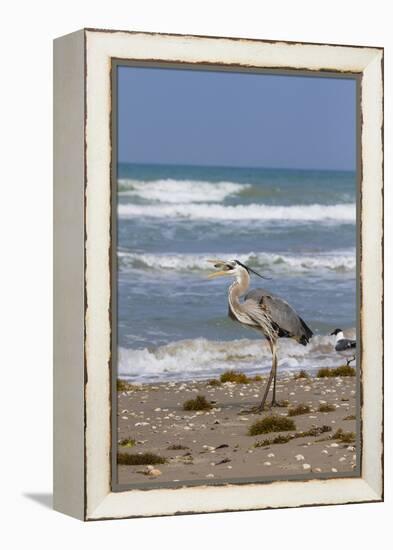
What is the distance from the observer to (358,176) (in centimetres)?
1187

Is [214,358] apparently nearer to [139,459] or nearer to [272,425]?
[272,425]

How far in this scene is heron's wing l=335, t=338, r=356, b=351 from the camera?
38.7 ft

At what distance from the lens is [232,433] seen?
11.4m

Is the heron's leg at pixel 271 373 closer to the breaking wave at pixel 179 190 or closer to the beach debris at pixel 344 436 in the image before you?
the beach debris at pixel 344 436

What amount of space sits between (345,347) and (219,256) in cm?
108

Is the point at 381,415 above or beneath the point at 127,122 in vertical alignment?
beneath

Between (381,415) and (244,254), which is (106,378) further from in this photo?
(381,415)

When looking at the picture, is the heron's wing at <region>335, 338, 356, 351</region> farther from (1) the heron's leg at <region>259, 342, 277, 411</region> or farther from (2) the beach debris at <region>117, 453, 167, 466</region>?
(2) the beach debris at <region>117, 453, 167, 466</region>

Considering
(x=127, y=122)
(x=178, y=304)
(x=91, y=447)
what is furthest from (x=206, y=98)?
(x=91, y=447)

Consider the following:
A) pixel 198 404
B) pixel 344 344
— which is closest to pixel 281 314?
pixel 344 344

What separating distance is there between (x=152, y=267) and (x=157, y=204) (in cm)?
40

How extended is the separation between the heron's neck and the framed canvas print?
12 millimetres

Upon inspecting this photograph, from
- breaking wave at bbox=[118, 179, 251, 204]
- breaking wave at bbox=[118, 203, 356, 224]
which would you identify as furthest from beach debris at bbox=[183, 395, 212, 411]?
breaking wave at bbox=[118, 179, 251, 204]

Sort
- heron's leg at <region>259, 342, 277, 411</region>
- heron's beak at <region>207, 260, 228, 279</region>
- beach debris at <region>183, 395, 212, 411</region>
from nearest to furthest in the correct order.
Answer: beach debris at <region>183, 395, 212, 411</region> < heron's beak at <region>207, 260, 228, 279</region> < heron's leg at <region>259, 342, 277, 411</region>
